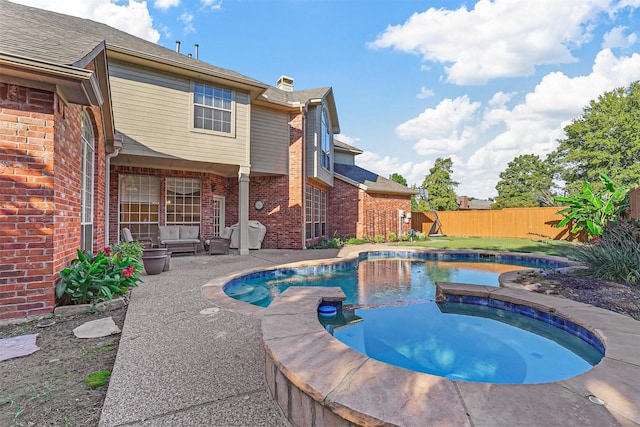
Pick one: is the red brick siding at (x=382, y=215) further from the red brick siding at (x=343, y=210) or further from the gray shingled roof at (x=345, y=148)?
the gray shingled roof at (x=345, y=148)

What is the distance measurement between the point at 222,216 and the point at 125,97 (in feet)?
17.9

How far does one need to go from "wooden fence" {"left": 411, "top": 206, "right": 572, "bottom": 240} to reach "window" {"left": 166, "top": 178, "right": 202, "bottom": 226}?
14.3 m

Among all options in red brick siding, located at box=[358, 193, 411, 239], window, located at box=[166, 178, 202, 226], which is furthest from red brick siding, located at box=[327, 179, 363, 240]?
window, located at box=[166, 178, 202, 226]

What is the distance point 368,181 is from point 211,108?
9.94 meters

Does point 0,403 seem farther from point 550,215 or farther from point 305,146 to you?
point 550,215

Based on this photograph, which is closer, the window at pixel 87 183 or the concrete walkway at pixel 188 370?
the concrete walkway at pixel 188 370

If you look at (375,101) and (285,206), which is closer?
(285,206)

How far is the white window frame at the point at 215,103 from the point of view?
902 cm

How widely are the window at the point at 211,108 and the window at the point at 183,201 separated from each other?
2.54 metres

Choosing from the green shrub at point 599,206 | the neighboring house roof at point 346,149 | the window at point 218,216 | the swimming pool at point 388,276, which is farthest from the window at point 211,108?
the green shrub at point 599,206

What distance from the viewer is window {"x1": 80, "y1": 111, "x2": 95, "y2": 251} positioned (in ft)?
18.2

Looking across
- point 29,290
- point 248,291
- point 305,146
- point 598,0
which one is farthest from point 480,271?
point 29,290

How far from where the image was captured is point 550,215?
1616 cm

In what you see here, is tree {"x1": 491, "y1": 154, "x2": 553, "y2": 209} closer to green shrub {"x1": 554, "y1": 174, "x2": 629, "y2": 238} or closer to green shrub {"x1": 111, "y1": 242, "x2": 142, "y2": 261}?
green shrub {"x1": 554, "y1": 174, "x2": 629, "y2": 238}
